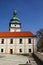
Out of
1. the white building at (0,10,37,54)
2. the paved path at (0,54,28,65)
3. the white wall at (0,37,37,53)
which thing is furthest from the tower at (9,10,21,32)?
the paved path at (0,54,28,65)

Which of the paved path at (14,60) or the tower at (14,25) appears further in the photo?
the tower at (14,25)

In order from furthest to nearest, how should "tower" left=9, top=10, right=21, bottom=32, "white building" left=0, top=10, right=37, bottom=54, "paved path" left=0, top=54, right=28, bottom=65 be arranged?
→ 1. "tower" left=9, top=10, right=21, bottom=32
2. "white building" left=0, top=10, right=37, bottom=54
3. "paved path" left=0, top=54, right=28, bottom=65

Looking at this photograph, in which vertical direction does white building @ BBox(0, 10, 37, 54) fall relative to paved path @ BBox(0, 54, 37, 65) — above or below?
above

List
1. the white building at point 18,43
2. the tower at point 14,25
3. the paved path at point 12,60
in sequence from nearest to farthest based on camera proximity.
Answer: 1. the paved path at point 12,60
2. the white building at point 18,43
3. the tower at point 14,25

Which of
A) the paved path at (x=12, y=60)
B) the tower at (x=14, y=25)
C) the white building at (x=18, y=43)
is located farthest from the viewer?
the tower at (x=14, y=25)

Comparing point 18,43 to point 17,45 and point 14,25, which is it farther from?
point 14,25

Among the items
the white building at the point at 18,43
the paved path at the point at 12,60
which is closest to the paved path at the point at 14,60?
the paved path at the point at 12,60

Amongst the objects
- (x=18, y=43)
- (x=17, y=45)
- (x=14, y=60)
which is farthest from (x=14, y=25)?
(x=14, y=60)

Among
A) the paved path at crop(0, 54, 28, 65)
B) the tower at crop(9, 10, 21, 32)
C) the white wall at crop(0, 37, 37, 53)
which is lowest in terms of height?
the paved path at crop(0, 54, 28, 65)

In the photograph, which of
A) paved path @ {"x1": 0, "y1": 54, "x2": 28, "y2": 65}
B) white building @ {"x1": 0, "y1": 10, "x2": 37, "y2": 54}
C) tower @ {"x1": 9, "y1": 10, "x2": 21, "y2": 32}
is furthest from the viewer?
tower @ {"x1": 9, "y1": 10, "x2": 21, "y2": 32}

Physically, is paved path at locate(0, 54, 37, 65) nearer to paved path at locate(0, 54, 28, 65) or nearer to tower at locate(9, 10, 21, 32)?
paved path at locate(0, 54, 28, 65)

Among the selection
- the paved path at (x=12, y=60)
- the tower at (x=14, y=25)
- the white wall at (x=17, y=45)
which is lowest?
the paved path at (x=12, y=60)

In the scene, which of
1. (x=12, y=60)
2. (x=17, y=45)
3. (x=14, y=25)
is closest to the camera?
(x=12, y=60)

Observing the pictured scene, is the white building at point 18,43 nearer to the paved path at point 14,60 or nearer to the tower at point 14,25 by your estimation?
the paved path at point 14,60
